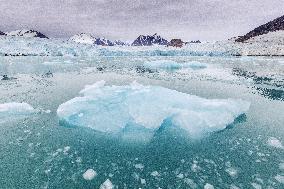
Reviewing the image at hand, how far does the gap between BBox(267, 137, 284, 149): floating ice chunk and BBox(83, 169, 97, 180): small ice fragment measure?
2587mm

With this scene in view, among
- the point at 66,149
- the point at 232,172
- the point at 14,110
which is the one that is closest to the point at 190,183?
the point at 232,172

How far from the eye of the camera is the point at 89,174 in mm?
3102

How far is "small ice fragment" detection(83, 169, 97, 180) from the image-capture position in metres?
3.04

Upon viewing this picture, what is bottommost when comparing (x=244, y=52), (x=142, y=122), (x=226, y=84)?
(x=244, y=52)

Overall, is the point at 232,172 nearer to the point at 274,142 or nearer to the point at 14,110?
the point at 274,142

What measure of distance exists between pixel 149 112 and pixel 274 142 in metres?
1.97

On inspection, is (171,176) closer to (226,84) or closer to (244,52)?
(226,84)

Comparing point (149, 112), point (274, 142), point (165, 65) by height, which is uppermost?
point (149, 112)

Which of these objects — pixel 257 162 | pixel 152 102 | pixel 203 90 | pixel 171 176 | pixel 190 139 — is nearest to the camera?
pixel 171 176

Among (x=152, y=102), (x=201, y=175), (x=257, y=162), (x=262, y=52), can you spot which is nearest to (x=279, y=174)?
(x=257, y=162)

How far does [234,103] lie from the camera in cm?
525

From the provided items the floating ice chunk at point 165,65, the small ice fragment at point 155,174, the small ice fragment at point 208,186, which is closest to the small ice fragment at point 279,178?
the small ice fragment at point 208,186

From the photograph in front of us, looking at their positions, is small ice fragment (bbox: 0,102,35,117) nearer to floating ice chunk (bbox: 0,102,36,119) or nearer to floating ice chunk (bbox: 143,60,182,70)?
floating ice chunk (bbox: 0,102,36,119)

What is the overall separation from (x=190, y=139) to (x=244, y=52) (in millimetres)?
45377
